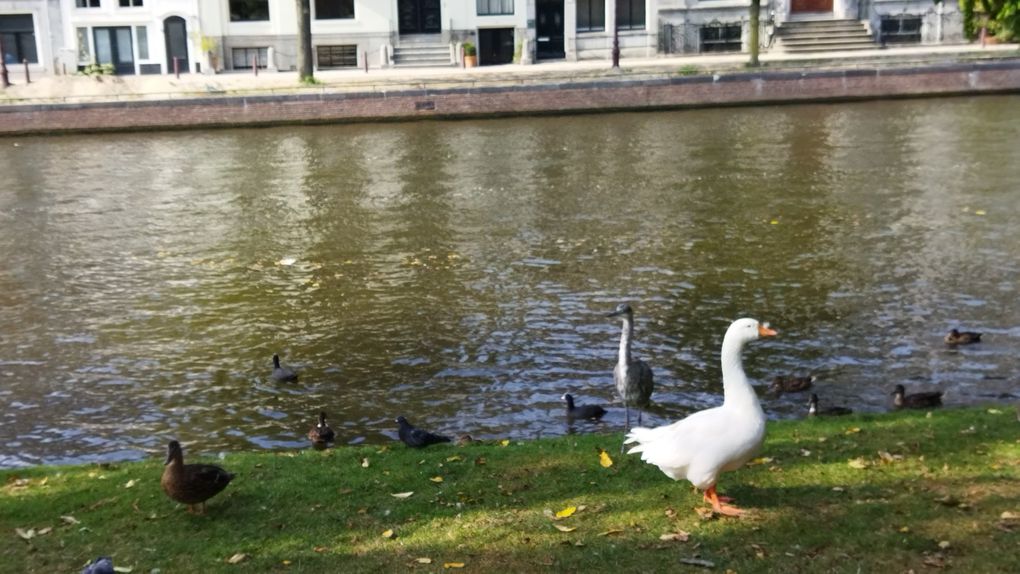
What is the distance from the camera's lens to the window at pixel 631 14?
51562 mm

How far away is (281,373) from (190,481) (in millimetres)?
4814

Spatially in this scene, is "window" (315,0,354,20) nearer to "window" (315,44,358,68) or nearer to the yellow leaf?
"window" (315,44,358,68)

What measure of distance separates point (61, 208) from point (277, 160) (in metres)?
7.19

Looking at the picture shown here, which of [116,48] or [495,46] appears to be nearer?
[116,48]

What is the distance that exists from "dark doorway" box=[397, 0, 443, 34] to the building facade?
0.10 m

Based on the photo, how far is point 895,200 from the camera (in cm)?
2059

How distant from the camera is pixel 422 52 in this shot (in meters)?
50.8

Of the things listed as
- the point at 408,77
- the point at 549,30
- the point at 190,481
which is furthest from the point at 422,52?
the point at 190,481

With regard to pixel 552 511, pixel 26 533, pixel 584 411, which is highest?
pixel 552 511

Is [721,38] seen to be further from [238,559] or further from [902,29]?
[238,559]

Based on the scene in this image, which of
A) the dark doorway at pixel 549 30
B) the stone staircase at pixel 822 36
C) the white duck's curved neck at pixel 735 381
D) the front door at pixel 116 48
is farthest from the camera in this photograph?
the dark doorway at pixel 549 30

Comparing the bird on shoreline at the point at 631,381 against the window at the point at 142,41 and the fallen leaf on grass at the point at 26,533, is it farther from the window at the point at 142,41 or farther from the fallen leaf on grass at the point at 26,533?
the window at the point at 142,41

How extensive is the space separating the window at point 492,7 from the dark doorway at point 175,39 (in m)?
13.7

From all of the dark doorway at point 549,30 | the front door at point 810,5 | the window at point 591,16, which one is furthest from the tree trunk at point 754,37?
the dark doorway at point 549,30
